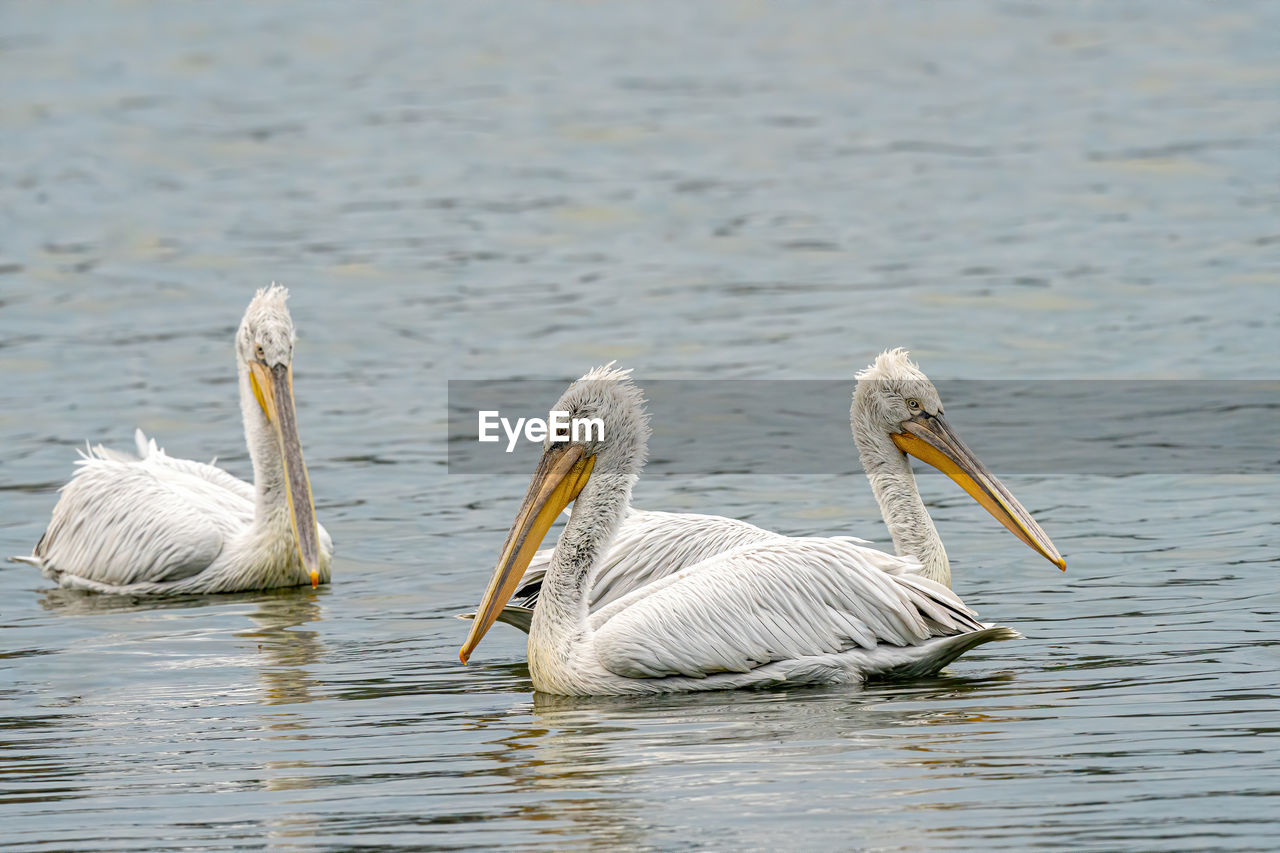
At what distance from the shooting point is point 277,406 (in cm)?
805

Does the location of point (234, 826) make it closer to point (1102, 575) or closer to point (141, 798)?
point (141, 798)

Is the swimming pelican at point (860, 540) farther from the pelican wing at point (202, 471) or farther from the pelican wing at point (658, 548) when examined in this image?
the pelican wing at point (202, 471)

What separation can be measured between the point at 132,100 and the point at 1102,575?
17.6 m

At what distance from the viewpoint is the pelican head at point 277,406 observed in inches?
305

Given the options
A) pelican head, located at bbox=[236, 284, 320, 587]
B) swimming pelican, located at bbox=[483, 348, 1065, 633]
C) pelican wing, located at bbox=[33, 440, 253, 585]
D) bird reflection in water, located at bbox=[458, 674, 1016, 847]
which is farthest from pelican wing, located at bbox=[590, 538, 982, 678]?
pelican wing, located at bbox=[33, 440, 253, 585]

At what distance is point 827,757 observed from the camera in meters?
4.98

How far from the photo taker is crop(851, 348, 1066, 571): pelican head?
670 cm

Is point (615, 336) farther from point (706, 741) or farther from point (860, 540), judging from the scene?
point (706, 741)

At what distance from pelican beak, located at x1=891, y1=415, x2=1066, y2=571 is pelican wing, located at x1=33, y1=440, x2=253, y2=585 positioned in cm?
286

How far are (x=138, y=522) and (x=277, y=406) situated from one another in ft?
2.49

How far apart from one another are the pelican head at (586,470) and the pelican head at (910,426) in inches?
37.0

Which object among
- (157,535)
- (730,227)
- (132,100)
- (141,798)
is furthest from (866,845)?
(132,100)

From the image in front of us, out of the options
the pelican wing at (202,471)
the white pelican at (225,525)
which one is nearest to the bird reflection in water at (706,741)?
the white pelican at (225,525)

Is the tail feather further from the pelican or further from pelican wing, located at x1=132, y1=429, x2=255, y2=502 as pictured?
pelican wing, located at x1=132, y1=429, x2=255, y2=502
